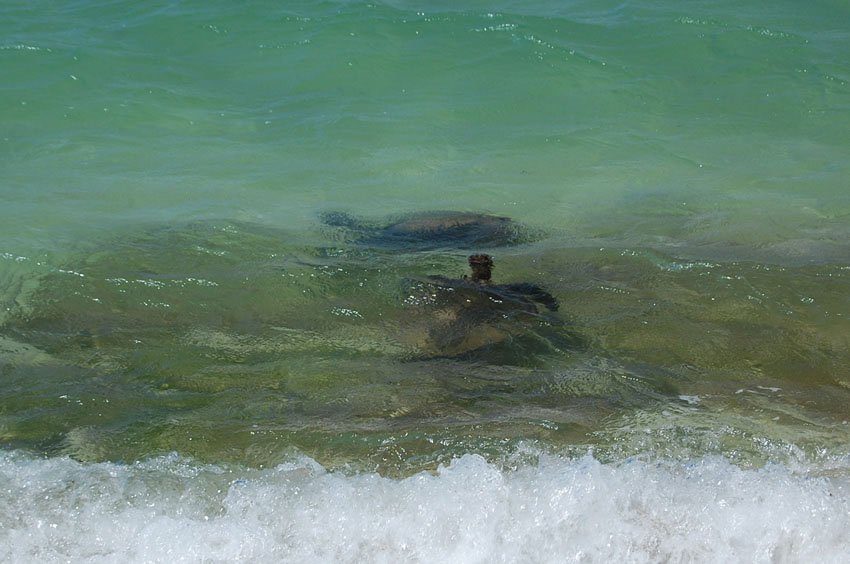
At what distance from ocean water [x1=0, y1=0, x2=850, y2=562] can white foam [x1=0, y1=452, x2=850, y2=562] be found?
0.01 m

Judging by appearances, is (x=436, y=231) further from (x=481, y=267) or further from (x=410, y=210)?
(x=481, y=267)

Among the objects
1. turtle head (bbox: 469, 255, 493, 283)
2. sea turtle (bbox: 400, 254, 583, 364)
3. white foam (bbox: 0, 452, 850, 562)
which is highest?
turtle head (bbox: 469, 255, 493, 283)

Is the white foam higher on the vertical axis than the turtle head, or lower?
lower

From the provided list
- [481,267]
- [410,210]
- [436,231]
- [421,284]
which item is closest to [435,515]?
[421,284]

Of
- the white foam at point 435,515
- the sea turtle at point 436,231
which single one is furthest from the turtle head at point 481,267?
the white foam at point 435,515

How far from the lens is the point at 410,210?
8391mm

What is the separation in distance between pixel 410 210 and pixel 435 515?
4641 millimetres

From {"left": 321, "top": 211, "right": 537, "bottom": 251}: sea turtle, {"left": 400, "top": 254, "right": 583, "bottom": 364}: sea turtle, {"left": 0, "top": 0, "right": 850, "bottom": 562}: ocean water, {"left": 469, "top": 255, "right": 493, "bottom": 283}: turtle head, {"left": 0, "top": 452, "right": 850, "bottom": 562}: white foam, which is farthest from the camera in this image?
{"left": 321, "top": 211, "right": 537, "bottom": 251}: sea turtle

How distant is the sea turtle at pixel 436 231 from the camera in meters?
7.50

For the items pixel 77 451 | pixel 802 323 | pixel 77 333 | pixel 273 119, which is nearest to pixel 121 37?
pixel 273 119

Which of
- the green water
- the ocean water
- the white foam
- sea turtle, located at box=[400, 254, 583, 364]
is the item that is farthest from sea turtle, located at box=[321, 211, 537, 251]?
the white foam

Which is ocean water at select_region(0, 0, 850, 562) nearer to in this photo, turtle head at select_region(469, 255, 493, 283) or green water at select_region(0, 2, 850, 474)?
green water at select_region(0, 2, 850, 474)

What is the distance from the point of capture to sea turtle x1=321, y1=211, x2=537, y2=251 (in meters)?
7.50

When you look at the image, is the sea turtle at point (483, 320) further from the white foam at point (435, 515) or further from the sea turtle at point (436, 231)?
the white foam at point (435, 515)
